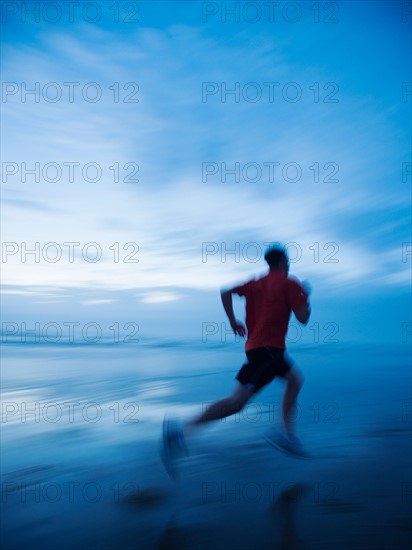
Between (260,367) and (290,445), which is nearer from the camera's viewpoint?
(260,367)

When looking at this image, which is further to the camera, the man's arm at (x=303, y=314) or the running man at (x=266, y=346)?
the man's arm at (x=303, y=314)

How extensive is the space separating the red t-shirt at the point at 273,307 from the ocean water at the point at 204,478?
40.4 inches

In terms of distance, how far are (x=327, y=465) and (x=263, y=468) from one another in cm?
52

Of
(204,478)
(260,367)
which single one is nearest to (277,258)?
(260,367)

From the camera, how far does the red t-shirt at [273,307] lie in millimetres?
3975

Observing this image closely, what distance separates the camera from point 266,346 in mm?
3975

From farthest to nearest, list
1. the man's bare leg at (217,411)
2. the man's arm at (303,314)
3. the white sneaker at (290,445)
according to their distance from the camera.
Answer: the white sneaker at (290,445) → the man's arm at (303,314) → the man's bare leg at (217,411)

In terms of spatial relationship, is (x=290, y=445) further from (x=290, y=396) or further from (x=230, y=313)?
(x=230, y=313)

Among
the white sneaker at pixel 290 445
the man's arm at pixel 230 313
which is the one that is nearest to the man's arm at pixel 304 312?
the man's arm at pixel 230 313

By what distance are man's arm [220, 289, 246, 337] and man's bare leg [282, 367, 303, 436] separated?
0.54 metres

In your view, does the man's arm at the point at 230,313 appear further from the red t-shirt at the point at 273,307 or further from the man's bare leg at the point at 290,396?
→ the man's bare leg at the point at 290,396

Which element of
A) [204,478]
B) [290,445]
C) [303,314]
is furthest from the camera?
[290,445]

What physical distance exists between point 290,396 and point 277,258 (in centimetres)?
119

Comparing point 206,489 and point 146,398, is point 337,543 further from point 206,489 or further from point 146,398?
point 146,398
